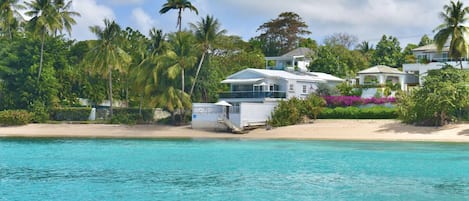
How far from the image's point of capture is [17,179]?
84.5ft

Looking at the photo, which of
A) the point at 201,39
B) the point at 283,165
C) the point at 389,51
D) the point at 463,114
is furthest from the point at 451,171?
the point at 389,51

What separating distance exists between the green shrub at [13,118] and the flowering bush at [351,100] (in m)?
28.9

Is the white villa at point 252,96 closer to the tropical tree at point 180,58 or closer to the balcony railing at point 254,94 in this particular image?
the balcony railing at point 254,94

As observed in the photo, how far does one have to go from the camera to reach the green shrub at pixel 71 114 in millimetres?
60969

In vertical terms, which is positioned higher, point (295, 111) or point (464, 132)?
point (295, 111)

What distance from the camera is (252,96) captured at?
5766cm

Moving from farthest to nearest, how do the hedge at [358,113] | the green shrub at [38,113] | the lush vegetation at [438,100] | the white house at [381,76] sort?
the white house at [381,76]
the green shrub at [38,113]
the hedge at [358,113]
the lush vegetation at [438,100]

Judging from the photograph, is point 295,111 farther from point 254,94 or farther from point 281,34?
point 281,34

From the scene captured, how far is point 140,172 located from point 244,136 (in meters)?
22.6

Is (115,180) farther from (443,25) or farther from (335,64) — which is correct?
(335,64)

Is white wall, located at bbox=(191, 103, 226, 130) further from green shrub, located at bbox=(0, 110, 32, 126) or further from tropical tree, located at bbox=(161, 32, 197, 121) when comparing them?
green shrub, located at bbox=(0, 110, 32, 126)

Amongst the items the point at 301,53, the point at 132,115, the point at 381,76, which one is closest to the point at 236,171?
the point at 132,115

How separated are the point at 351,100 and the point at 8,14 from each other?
134 feet

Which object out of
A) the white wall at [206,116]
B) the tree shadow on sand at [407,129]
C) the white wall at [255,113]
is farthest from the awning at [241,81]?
the tree shadow on sand at [407,129]
